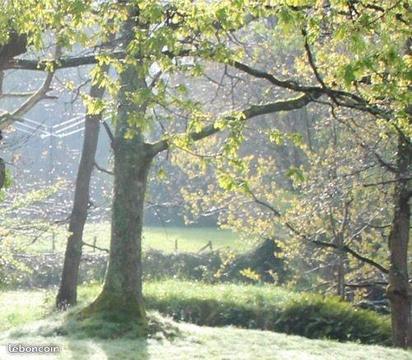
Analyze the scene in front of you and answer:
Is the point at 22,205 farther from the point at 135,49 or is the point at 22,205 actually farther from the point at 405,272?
the point at 135,49

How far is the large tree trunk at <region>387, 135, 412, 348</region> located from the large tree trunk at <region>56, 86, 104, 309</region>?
7.97 meters

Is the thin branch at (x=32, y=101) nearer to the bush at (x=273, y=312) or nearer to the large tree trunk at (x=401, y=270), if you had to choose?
the large tree trunk at (x=401, y=270)

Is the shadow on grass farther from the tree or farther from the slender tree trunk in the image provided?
the slender tree trunk

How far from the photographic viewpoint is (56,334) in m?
11.1

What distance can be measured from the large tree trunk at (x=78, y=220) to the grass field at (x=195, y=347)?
5128mm

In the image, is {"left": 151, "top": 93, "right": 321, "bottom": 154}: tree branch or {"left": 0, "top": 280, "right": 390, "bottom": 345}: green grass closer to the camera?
{"left": 151, "top": 93, "right": 321, "bottom": 154}: tree branch

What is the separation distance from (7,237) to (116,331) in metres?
6.37

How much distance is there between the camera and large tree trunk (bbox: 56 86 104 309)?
17.5m

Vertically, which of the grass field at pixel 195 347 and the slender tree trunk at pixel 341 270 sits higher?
the slender tree trunk at pixel 341 270

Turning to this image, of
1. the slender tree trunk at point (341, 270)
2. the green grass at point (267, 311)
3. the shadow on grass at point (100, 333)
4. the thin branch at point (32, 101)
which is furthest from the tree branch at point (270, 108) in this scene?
the slender tree trunk at point (341, 270)

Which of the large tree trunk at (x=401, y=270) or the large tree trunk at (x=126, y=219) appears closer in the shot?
the large tree trunk at (x=126, y=219)

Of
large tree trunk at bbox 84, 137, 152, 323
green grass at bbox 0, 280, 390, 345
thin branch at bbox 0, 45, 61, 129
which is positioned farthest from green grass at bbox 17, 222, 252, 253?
thin branch at bbox 0, 45, 61, 129

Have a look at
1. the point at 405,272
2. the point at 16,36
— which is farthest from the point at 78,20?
the point at 405,272

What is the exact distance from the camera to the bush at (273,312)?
1603 centimetres
